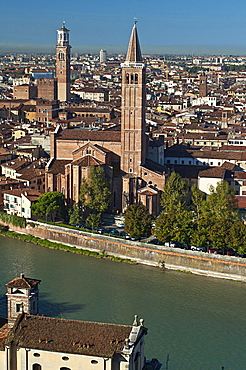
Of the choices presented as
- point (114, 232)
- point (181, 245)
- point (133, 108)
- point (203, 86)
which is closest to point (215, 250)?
point (181, 245)

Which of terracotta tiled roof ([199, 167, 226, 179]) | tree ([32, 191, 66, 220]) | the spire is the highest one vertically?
the spire

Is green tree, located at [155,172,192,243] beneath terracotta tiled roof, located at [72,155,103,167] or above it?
beneath

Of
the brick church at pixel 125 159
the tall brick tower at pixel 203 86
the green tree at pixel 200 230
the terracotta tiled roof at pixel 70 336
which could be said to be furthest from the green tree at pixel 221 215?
the tall brick tower at pixel 203 86

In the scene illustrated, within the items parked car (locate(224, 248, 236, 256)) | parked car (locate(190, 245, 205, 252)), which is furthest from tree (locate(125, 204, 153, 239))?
parked car (locate(224, 248, 236, 256))

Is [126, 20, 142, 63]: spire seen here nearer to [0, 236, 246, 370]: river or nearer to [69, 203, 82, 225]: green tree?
[69, 203, 82, 225]: green tree

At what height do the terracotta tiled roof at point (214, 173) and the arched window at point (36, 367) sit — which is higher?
the terracotta tiled roof at point (214, 173)

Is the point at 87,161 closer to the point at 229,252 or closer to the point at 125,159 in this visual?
the point at 125,159

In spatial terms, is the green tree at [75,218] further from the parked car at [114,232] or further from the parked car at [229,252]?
the parked car at [229,252]

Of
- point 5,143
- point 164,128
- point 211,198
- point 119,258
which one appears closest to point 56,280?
point 119,258
